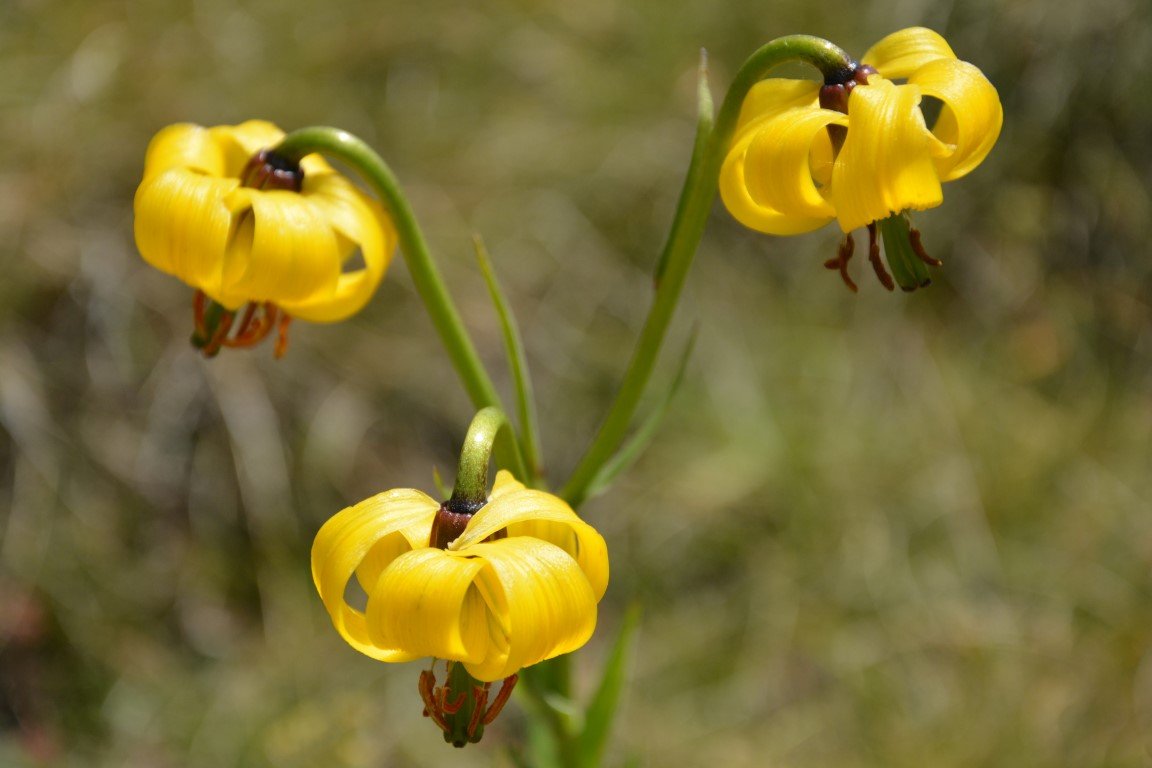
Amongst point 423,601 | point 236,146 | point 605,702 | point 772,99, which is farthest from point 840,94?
point 605,702

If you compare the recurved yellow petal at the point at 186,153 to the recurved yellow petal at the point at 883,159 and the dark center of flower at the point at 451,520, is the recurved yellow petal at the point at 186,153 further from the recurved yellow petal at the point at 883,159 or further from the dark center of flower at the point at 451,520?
the recurved yellow petal at the point at 883,159

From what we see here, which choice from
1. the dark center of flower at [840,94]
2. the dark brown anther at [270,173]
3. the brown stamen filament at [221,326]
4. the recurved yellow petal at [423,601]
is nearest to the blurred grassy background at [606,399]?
the brown stamen filament at [221,326]

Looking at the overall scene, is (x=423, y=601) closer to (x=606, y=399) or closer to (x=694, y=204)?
(x=694, y=204)

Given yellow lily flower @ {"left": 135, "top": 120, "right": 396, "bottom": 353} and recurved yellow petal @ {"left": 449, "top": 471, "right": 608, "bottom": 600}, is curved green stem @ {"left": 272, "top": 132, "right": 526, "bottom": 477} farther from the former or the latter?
recurved yellow petal @ {"left": 449, "top": 471, "right": 608, "bottom": 600}

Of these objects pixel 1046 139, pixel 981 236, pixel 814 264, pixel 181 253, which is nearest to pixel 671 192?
pixel 814 264

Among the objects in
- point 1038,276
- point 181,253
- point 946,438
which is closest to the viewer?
point 181,253

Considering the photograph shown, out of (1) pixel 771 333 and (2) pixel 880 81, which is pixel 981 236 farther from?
(2) pixel 880 81

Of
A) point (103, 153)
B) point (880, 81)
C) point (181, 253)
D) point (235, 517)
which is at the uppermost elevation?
point (880, 81)
